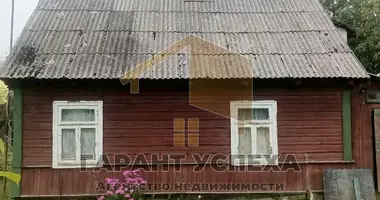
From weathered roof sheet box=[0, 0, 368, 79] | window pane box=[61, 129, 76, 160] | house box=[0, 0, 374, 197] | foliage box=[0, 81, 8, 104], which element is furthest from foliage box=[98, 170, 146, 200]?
foliage box=[0, 81, 8, 104]

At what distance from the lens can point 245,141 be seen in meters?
7.12

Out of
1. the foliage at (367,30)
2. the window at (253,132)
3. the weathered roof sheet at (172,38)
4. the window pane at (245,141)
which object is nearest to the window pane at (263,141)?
the window at (253,132)

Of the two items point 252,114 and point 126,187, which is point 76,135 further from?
point 252,114

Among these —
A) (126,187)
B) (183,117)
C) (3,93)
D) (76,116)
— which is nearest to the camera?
(126,187)

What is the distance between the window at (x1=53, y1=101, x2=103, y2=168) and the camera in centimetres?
687

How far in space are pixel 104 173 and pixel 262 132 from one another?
2.88 m

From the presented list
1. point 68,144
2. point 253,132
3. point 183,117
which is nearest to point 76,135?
point 68,144

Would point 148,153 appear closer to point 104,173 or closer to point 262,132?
point 104,173

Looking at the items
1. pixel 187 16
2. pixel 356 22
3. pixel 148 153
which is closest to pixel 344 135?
pixel 148 153

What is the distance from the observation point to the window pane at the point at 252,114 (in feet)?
23.4

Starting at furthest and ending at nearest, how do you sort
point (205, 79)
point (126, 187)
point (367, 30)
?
point (367, 30), point (205, 79), point (126, 187)

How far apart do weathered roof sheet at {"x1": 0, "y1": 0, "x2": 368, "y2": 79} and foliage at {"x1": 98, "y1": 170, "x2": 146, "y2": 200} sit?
5.58 ft

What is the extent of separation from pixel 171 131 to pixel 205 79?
43.6 inches

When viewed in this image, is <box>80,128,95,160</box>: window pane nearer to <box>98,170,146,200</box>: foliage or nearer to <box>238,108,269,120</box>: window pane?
<box>98,170,146,200</box>: foliage
